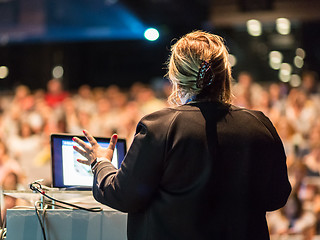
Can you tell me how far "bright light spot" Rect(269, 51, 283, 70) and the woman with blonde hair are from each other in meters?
7.31

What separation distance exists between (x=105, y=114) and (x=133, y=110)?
611 millimetres

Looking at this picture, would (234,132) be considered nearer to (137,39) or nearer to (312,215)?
(312,215)

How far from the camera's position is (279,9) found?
27.5 feet

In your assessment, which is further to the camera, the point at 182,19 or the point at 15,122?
the point at 182,19

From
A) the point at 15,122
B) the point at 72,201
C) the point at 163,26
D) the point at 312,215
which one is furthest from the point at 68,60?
Answer: the point at 72,201

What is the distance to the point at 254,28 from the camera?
9.08 meters

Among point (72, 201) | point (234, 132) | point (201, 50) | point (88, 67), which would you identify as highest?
point (88, 67)

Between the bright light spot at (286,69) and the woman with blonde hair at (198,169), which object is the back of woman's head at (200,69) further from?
the bright light spot at (286,69)

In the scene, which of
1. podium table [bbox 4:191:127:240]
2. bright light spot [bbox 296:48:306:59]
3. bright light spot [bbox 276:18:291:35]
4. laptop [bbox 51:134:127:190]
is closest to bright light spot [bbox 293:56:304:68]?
bright light spot [bbox 296:48:306:59]

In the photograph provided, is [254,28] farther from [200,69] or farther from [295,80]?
[200,69]

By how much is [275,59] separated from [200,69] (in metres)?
7.52

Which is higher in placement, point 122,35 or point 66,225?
point 122,35

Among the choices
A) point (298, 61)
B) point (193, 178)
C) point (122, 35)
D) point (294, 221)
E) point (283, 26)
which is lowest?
point (294, 221)

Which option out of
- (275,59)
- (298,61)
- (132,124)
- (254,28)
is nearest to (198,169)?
(132,124)
